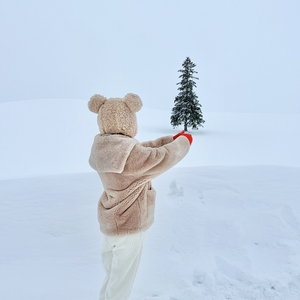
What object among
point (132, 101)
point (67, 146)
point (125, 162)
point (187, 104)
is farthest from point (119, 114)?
point (187, 104)

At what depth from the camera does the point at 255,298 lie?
212 cm

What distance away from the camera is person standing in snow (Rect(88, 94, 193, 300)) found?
57.2 inches

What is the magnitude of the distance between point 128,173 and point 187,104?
12.5 metres

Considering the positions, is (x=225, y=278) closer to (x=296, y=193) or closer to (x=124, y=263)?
(x=124, y=263)

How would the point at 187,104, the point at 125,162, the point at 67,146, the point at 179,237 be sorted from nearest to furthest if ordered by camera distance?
the point at 125,162 → the point at 179,237 → the point at 67,146 → the point at 187,104

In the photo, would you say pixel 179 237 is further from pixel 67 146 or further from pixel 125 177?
pixel 67 146

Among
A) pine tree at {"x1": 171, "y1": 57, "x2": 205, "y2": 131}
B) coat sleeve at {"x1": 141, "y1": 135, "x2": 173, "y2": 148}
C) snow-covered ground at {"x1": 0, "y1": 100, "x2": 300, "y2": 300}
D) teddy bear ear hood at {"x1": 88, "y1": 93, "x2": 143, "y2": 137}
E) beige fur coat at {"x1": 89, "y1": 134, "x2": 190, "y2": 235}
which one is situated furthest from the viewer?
pine tree at {"x1": 171, "y1": 57, "x2": 205, "y2": 131}

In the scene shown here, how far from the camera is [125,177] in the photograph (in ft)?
5.00

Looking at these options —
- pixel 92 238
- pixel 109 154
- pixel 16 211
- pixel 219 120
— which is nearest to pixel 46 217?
pixel 16 211

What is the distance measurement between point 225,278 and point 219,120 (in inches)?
595

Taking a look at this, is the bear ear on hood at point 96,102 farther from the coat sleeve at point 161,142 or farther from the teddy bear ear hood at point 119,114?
the coat sleeve at point 161,142

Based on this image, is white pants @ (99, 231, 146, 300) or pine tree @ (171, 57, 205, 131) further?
pine tree @ (171, 57, 205, 131)

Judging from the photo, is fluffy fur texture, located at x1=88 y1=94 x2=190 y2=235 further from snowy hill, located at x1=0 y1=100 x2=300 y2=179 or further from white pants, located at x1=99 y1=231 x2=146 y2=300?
snowy hill, located at x1=0 y1=100 x2=300 y2=179

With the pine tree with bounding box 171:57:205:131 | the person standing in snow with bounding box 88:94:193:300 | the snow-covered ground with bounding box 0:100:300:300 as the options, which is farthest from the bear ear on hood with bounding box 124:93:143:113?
the pine tree with bounding box 171:57:205:131
